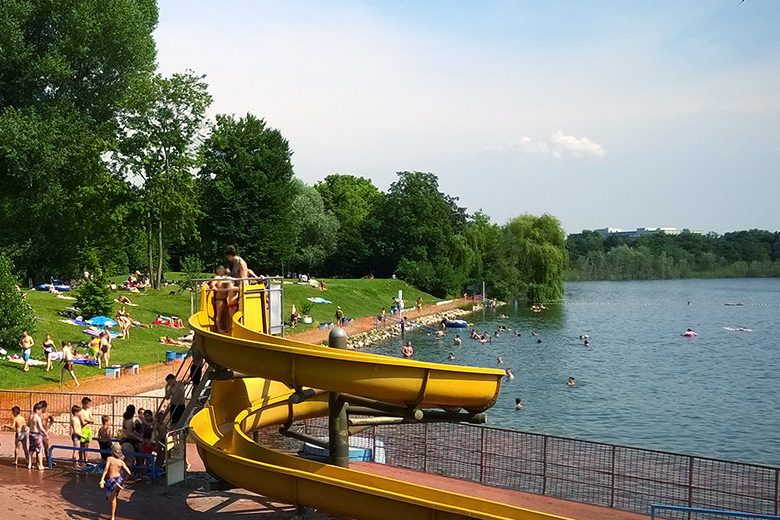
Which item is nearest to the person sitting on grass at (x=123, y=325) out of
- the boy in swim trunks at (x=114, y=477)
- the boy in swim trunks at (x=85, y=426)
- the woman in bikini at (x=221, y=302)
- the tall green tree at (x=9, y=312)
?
the tall green tree at (x=9, y=312)

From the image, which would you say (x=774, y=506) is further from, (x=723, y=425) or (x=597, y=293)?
(x=597, y=293)

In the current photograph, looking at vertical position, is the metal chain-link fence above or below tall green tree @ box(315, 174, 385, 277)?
below

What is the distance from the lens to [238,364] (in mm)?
14383

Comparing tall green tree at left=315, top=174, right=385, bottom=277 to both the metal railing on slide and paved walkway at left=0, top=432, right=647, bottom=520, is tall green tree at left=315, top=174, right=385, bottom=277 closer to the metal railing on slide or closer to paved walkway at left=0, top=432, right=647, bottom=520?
the metal railing on slide

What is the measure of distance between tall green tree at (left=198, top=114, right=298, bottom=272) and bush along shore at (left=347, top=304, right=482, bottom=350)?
1314cm

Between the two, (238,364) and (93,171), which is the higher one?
(93,171)

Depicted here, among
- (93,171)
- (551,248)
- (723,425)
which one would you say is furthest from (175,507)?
(551,248)

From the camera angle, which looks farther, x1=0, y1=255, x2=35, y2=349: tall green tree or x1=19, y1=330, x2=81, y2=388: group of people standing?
x1=0, y1=255, x2=35, y2=349: tall green tree

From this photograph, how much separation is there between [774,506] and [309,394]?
916 cm

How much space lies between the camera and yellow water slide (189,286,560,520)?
12445 mm

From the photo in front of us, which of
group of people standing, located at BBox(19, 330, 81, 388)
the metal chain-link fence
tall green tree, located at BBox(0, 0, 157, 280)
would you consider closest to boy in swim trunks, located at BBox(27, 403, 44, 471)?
the metal chain-link fence

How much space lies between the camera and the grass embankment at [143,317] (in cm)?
2970

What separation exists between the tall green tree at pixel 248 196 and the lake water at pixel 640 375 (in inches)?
684

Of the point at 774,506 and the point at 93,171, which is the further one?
the point at 93,171
